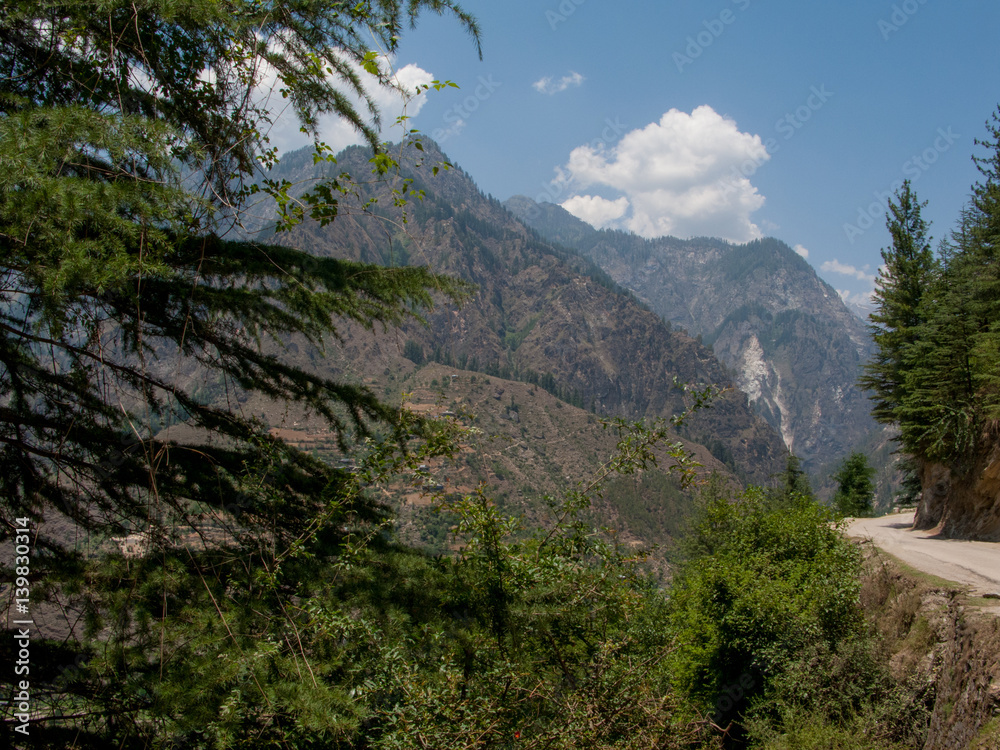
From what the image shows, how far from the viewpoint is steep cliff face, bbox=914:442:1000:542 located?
12.2m

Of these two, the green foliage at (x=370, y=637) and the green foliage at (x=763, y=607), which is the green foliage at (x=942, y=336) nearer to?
the green foliage at (x=763, y=607)

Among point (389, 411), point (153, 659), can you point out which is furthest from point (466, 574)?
point (153, 659)

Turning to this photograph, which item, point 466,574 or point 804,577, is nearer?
point 466,574

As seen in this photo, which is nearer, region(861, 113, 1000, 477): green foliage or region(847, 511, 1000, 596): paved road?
region(847, 511, 1000, 596): paved road

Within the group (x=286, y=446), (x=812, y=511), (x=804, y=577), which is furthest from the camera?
(x=812, y=511)

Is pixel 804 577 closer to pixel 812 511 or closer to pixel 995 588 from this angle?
pixel 812 511

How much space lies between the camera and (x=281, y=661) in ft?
7.64

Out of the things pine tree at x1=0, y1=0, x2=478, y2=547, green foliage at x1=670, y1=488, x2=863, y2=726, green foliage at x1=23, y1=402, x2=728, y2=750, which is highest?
pine tree at x1=0, y1=0, x2=478, y2=547

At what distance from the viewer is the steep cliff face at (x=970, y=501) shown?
12172mm

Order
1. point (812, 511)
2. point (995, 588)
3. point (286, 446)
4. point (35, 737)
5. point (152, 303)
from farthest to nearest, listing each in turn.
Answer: point (812, 511)
point (995, 588)
point (286, 446)
point (152, 303)
point (35, 737)

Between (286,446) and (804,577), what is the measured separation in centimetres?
1080

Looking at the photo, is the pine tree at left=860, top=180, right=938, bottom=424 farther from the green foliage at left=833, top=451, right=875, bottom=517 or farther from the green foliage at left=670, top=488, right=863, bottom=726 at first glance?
the green foliage at left=833, top=451, right=875, bottom=517

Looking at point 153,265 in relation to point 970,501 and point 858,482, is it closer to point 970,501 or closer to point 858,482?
point 970,501

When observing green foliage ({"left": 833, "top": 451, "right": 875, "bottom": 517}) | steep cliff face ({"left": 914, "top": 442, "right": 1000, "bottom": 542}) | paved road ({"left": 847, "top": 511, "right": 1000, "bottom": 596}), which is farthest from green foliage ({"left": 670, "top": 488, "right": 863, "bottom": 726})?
green foliage ({"left": 833, "top": 451, "right": 875, "bottom": 517})
